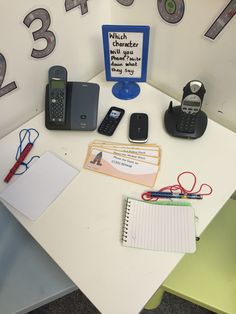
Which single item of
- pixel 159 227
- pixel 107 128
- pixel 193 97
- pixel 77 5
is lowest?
pixel 159 227

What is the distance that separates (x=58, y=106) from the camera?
93cm

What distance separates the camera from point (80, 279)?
71 centimetres

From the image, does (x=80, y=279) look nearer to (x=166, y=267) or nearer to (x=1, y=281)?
(x=166, y=267)

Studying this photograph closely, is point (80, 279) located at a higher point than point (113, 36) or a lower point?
lower

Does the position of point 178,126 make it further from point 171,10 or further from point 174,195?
point 171,10

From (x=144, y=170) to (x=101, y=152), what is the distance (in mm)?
142

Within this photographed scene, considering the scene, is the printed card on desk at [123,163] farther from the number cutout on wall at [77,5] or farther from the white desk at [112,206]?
the number cutout on wall at [77,5]

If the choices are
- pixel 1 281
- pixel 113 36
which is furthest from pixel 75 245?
pixel 113 36

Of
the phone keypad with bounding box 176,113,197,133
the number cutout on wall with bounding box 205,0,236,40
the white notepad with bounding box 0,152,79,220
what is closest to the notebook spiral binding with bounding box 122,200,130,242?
the white notepad with bounding box 0,152,79,220

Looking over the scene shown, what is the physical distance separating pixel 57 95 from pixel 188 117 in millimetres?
405

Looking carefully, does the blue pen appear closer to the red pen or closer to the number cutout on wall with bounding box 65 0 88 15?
the red pen

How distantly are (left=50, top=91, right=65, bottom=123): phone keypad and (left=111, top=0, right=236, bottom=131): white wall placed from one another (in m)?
0.34

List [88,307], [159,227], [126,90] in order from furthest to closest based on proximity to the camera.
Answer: [88,307]
[126,90]
[159,227]

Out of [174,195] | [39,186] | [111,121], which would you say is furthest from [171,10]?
[39,186]
